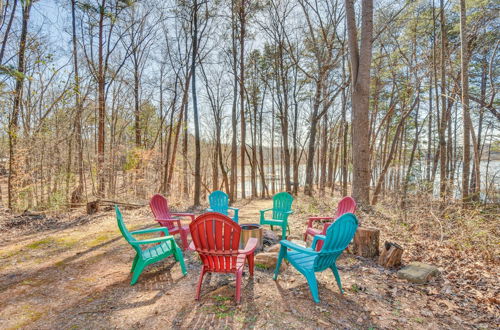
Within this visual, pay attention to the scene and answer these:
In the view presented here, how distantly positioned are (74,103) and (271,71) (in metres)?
9.34

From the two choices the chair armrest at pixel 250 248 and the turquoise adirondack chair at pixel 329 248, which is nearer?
the turquoise adirondack chair at pixel 329 248

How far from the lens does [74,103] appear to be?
328 inches

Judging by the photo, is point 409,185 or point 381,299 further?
point 409,185

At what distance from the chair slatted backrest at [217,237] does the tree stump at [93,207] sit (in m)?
5.32

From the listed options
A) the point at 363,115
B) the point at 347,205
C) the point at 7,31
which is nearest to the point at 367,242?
the point at 347,205

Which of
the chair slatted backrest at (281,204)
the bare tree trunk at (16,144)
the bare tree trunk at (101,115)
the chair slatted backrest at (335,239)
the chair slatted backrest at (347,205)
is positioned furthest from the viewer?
the bare tree trunk at (101,115)

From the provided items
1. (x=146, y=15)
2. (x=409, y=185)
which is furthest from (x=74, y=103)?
(x=409, y=185)

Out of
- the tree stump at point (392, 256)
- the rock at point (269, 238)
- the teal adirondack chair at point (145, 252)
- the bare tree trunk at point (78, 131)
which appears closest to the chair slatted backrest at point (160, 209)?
the teal adirondack chair at point (145, 252)

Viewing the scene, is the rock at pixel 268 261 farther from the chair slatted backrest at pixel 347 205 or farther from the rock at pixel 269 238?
the chair slatted backrest at pixel 347 205

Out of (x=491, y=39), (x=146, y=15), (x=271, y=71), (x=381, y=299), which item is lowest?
(x=381, y=299)

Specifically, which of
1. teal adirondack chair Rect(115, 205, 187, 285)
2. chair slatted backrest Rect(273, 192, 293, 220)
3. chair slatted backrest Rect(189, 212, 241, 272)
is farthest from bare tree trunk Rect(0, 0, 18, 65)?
chair slatted backrest Rect(273, 192, 293, 220)

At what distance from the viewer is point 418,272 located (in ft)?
9.27

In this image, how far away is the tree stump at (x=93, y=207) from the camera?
6.28 meters

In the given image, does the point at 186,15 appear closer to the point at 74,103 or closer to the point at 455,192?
the point at 74,103
